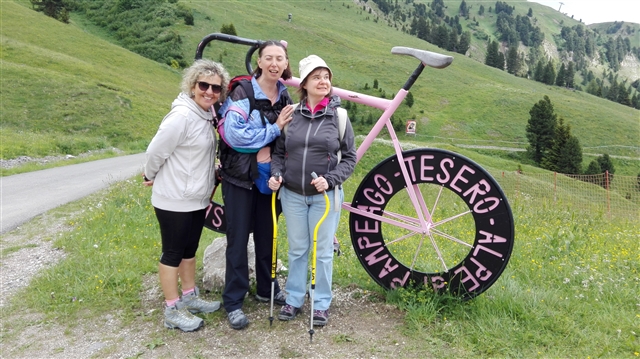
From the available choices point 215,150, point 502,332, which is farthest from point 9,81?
point 502,332

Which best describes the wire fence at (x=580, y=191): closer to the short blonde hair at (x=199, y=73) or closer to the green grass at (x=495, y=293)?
the green grass at (x=495, y=293)

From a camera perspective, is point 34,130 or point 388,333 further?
point 34,130

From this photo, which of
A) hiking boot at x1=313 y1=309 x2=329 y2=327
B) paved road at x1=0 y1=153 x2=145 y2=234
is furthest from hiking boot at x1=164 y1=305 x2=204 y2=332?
paved road at x1=0 y1=153 x2=145 y2=234

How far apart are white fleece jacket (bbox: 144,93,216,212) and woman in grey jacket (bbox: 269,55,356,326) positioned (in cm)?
68

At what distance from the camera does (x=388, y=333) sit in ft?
12.5

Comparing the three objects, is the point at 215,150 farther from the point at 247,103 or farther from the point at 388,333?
the point at 388,333

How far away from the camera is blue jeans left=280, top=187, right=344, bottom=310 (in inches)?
149

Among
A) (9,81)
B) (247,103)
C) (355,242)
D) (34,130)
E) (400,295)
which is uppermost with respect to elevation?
(247,103)

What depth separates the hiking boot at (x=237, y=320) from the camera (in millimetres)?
3977

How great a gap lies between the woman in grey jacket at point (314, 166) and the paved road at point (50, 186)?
276 inches

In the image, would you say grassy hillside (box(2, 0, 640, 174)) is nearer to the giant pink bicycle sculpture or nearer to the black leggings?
the black leggings

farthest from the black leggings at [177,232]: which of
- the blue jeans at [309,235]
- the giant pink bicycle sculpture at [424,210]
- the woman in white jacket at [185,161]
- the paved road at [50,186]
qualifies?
the paved road at [50,186]

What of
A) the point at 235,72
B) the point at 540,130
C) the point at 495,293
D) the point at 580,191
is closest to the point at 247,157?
the point at 495,293

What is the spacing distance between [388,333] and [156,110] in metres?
29.3
